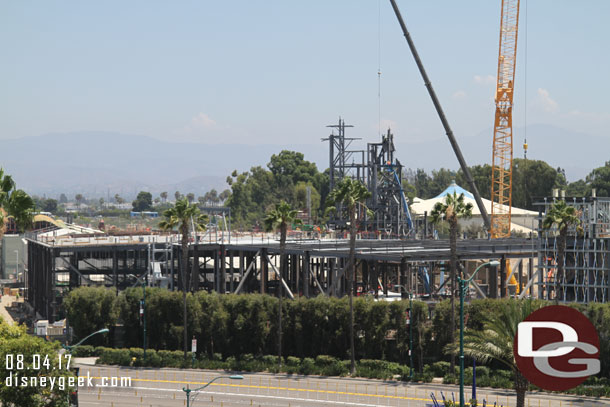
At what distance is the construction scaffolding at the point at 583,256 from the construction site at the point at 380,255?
12 cm

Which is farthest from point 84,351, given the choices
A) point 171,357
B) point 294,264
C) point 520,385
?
point 520,385

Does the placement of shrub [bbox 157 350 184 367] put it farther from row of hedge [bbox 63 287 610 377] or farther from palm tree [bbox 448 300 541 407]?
palm tree [bbox 448 300 541 407]

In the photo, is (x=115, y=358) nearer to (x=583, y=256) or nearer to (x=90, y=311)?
(x=90, y=311)

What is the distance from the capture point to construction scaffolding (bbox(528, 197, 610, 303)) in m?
96.2

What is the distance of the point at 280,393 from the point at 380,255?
1327 inches

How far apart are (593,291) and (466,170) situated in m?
52.1

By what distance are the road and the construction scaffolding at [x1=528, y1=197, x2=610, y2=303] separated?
2167cm

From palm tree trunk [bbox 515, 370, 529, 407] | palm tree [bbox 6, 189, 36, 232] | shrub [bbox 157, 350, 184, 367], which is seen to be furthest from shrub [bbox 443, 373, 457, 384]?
palm tree [bbox 6, 189, 36, 232]

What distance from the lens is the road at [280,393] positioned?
7419cm

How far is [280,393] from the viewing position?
258ft

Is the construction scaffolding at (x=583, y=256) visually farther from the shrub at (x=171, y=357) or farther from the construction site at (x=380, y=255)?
the shrub at (x=171, y=357)

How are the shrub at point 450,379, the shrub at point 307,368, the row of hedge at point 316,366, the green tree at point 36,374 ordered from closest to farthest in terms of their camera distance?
the green tree at point 36,374
the row of hedge at point 316,366
the shrub at point 450,379
the shrub at point 307,368

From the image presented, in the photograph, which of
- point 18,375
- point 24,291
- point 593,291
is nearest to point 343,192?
point 593,291

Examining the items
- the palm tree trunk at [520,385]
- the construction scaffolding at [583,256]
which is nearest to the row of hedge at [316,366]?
the construction scaffolding at [583,256]
